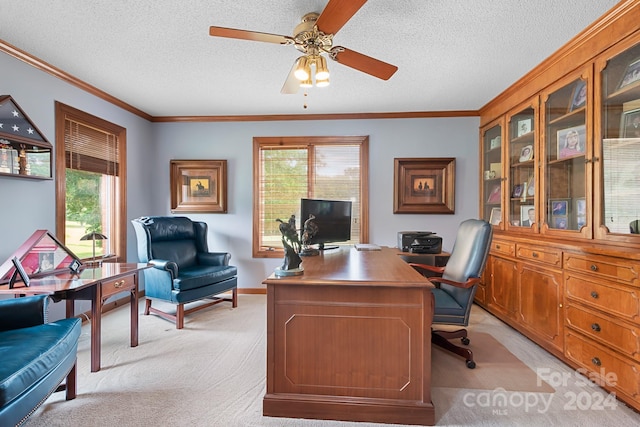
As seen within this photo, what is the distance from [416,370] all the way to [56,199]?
343 cm

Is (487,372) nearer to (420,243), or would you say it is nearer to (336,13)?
(420,243)

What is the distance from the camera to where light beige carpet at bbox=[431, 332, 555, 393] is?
1.94 m

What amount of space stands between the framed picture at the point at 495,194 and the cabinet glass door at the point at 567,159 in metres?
0.81

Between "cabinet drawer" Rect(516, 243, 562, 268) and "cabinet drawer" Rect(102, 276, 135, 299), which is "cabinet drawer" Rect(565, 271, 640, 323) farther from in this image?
"cabinet drawer" Rect(102, 276, 135, 299)

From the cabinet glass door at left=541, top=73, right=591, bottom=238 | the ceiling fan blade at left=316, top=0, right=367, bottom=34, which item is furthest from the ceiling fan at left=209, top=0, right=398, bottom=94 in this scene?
the cabinet glass door at left=541, top=73, right=591, bottom=238

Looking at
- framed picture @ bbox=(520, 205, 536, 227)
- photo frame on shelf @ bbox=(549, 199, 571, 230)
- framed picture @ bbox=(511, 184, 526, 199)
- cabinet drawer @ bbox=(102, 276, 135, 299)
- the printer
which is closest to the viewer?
cabinet drawer @ bbox=(102, 276, 135, 299)

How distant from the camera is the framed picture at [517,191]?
2.98m

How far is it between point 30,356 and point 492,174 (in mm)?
4201

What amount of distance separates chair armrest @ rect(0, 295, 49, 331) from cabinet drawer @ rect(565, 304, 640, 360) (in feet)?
11.2

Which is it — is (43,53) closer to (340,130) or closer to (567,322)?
(340,130)

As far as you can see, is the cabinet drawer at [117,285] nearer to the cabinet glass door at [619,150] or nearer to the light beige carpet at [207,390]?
the light beige carpet at [207,390]

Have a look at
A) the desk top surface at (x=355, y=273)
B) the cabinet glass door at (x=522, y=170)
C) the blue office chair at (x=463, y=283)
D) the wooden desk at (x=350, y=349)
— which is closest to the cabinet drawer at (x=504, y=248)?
the cabinet glass door at (x=522, y=170)

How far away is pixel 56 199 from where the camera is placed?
2.76m

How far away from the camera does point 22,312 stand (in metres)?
1.63
